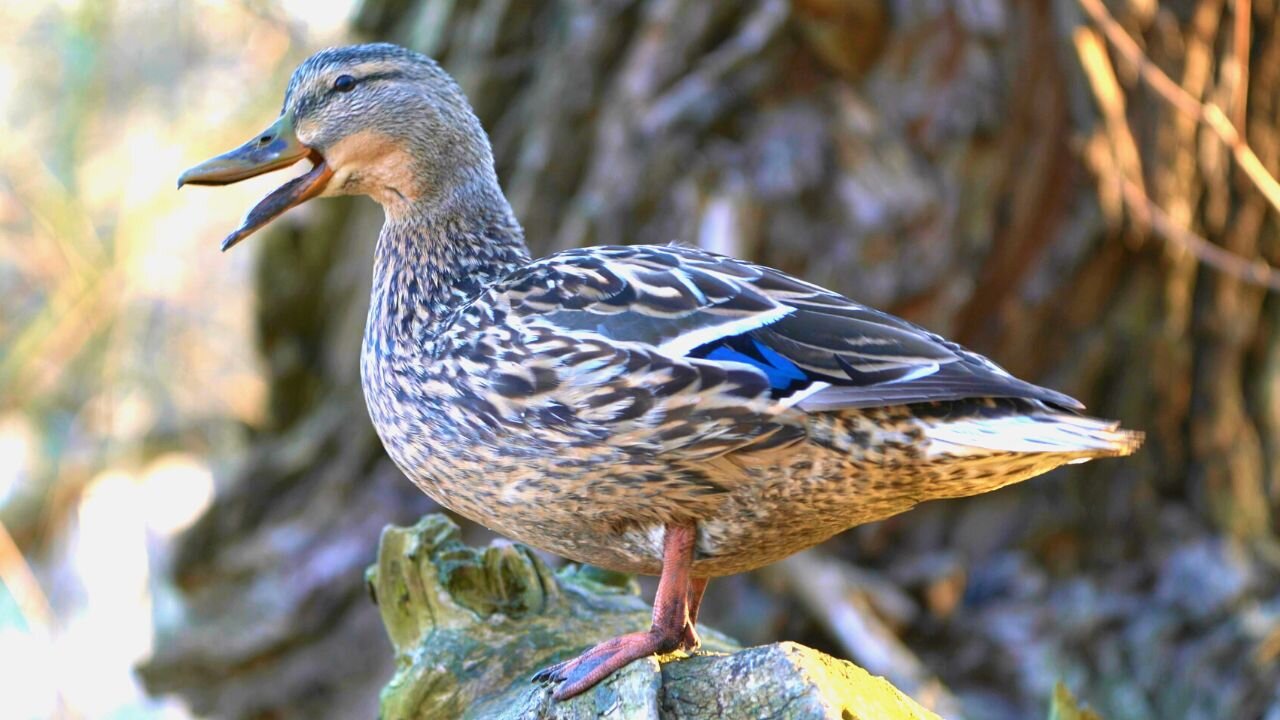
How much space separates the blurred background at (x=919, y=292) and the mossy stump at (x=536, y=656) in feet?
6.58

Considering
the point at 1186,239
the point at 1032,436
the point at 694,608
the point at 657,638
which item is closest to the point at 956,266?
the point at 1186,239

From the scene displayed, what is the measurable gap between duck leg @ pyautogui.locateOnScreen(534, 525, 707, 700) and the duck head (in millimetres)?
1110

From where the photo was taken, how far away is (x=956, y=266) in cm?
537

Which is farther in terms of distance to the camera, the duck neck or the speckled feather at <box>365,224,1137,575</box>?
the duck neck

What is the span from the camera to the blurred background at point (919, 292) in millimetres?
5316

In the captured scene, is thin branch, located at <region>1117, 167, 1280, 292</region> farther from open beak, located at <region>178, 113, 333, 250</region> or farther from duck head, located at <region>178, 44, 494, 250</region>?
open beak, located at <region>178, 113, 333, 250</region>

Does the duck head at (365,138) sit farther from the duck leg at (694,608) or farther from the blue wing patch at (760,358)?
the duck leg at (694,608)

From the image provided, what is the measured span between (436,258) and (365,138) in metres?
0.33

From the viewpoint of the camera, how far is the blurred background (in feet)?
17.4

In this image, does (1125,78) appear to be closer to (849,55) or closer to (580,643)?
(849,55)

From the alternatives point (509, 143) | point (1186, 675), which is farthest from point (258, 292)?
point (1186, 675)

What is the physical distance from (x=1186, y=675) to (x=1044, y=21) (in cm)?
287

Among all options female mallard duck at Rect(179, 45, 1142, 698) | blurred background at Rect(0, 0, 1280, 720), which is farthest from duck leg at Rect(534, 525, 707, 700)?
blurred background at Rect(0, 0, 1280, 720)

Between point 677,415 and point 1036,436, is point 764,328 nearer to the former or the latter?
point 677,415
